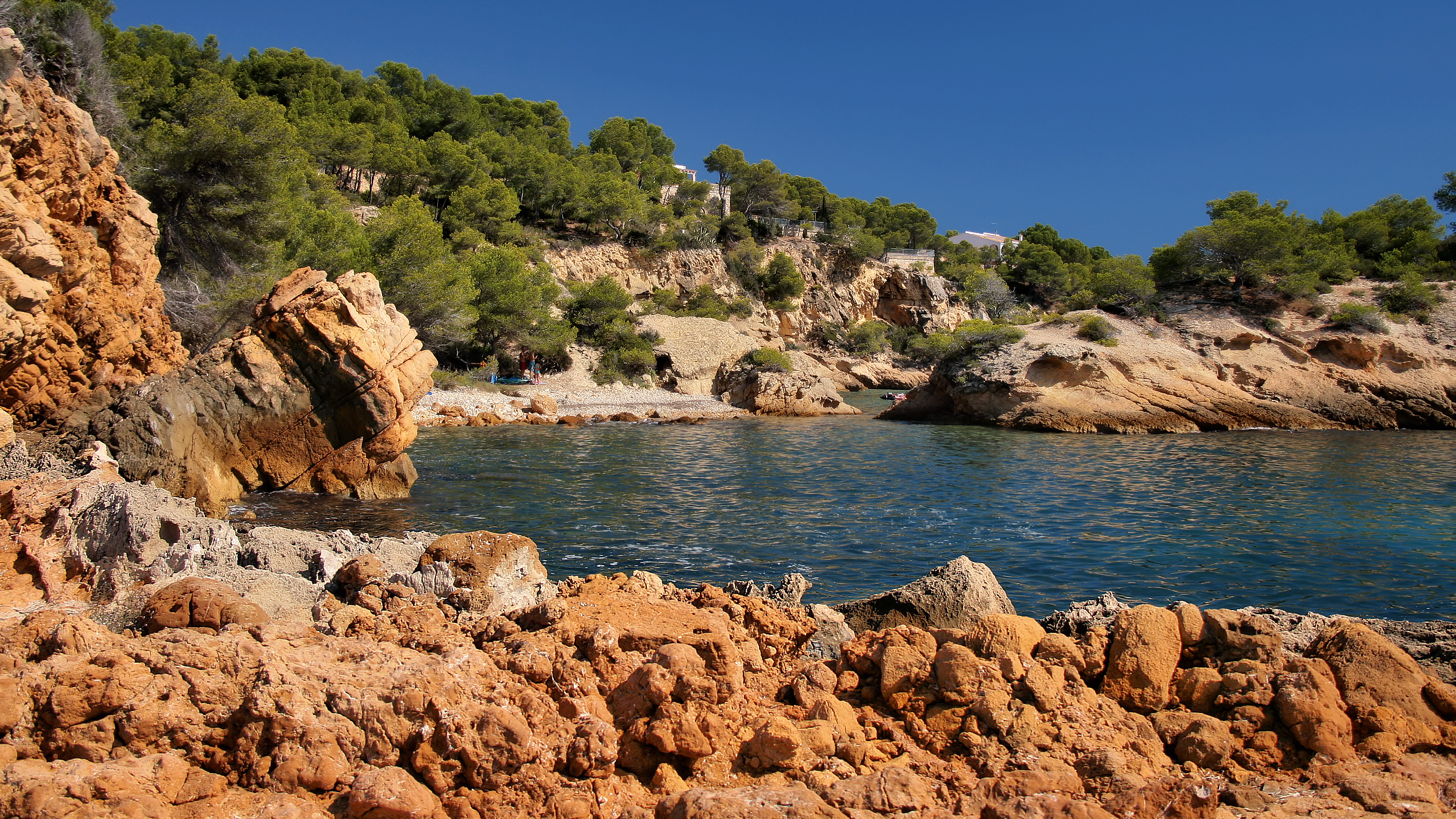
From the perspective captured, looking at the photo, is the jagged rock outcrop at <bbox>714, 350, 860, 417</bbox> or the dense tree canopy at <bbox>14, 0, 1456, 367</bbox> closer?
the dense tree canopy at <bbox>14, 0, 1456, 367</bbox>

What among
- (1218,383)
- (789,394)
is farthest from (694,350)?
(1218,383)

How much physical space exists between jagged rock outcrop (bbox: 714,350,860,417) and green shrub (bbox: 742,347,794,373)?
20cm

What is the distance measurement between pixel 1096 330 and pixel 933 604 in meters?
27.3

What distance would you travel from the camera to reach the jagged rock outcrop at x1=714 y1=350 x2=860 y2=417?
34938mm

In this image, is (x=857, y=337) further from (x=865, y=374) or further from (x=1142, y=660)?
(x=1142, y=660)

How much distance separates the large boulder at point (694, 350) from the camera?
41.5 metres

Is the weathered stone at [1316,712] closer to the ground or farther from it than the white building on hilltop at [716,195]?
closer to the ground

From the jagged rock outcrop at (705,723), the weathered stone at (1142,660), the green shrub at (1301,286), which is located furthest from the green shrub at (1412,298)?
the weathered stone at (1142,660)

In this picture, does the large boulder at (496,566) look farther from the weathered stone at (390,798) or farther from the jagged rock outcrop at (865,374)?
the jagged rock outcrop at (865,374)

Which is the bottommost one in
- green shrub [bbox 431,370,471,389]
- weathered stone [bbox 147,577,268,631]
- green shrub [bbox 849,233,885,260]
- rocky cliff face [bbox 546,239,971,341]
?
weathered stone [bbox 147,577,268,631]

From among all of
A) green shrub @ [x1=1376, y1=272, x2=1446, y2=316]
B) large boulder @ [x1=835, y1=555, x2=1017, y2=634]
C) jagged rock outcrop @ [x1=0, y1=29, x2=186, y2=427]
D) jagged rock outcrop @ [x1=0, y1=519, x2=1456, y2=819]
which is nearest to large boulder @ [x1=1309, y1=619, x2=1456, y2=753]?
jagged rock outcrop @ [x1=0, y1=519, x2=1456, y2=819]

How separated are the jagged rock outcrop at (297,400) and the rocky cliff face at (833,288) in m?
45.2

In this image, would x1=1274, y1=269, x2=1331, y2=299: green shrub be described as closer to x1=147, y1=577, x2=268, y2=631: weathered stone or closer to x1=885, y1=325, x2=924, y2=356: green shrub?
x1=885, y1=325, x2=924, y2=356: green shrub

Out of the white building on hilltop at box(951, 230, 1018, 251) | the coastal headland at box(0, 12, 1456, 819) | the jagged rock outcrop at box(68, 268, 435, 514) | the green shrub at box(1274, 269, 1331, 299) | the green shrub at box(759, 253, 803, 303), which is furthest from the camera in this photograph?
the white building on hilltop at box(951, 230, 1018, 251)
